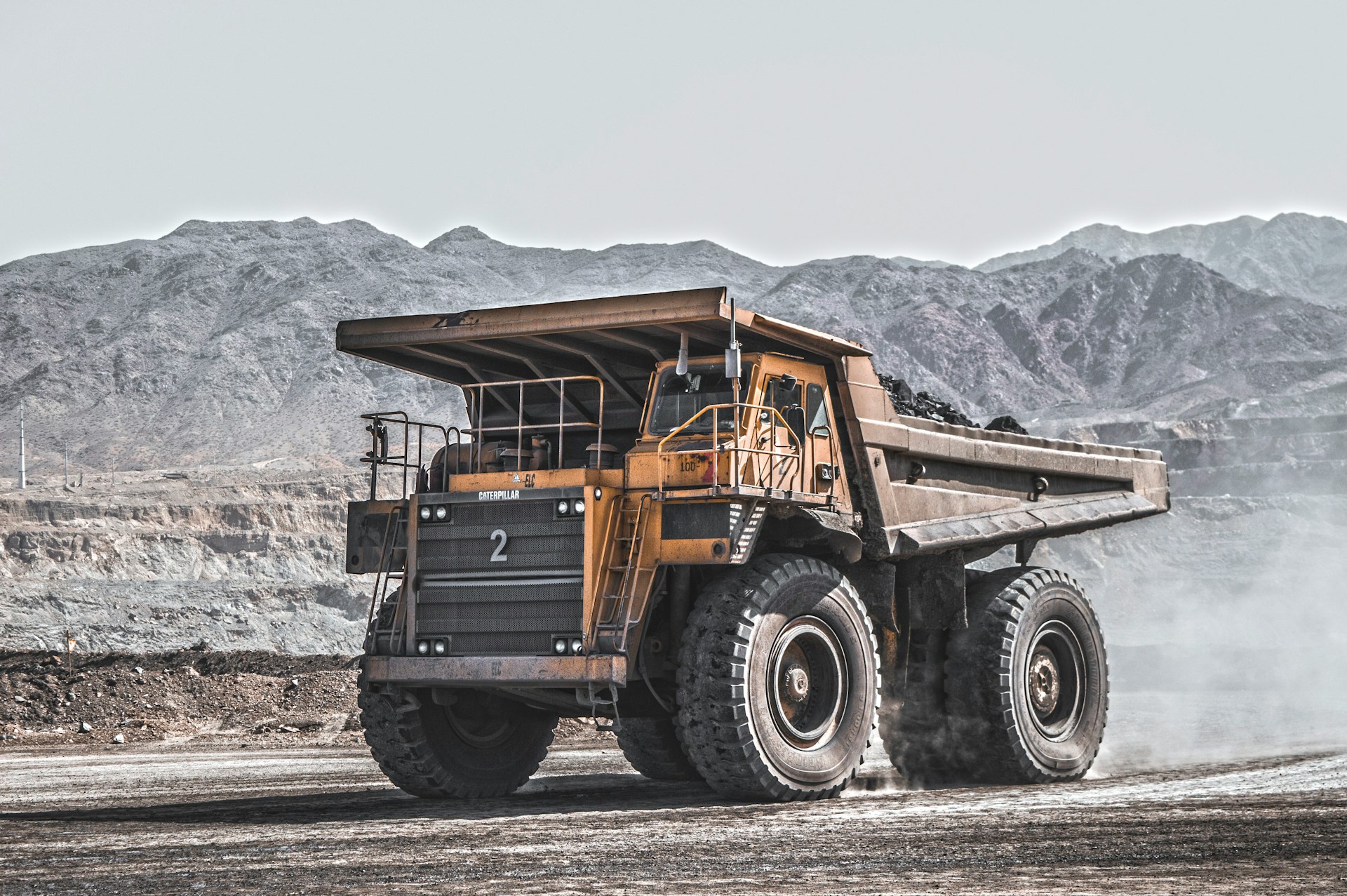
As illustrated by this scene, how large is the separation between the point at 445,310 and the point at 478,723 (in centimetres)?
9196

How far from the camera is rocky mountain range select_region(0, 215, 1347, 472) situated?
273 ft

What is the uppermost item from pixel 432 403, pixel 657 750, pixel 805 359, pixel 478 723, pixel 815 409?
pixel 432 403

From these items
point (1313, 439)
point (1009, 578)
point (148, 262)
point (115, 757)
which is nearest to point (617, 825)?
point (1009, 578)

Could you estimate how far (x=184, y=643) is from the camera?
135 feet

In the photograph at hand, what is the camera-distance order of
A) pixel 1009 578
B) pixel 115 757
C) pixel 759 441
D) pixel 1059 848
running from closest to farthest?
pixel 1059 848 → pixel 759 441 → pixel 1009 578 → pixel 115 757

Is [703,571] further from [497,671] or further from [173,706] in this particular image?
[173,706]

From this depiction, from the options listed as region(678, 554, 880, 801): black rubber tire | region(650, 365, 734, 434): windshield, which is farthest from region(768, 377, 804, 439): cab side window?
region(678, 554, 880, 801): black rubber tire

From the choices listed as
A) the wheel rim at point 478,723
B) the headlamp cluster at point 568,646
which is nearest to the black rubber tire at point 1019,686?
the wheel rim at point 478,723

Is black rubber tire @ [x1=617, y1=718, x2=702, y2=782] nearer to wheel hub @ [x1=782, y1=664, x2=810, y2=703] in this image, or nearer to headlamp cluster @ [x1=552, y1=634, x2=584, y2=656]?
wheel hub @ [x1=782, y1=664, x2=810, y2=703]

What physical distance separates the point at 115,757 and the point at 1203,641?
33680 mm

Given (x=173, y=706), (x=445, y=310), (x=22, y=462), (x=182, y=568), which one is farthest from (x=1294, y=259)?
(x=173, y=706)

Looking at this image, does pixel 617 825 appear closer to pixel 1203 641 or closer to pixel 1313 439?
pixel 1203 641

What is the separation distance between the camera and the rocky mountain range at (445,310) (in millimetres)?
83312

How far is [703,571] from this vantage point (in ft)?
38.4
